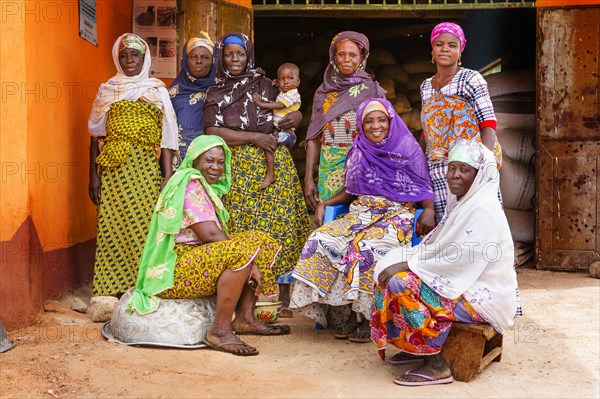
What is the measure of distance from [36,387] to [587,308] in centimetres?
391

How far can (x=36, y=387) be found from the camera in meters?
3.66

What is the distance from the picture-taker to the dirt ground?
3693mm

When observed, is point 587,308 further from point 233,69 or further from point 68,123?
point 68,123

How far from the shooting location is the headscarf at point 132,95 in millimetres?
5289

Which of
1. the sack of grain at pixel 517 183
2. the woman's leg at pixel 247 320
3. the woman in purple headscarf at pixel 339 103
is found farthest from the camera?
the sack of grain at pixel 517 183

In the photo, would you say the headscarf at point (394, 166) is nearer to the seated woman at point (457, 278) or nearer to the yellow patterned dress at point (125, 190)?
the seated woman at point (457, 278)

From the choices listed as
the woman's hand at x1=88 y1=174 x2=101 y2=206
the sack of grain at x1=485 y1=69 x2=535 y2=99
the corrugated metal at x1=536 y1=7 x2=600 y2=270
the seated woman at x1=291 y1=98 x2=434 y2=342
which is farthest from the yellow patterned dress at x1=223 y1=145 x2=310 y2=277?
the sack of grain at x1=485 y1=69 x2=535 y2=99

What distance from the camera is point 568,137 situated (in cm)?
689

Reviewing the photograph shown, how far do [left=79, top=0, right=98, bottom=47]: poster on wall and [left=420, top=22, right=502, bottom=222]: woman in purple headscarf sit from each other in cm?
278

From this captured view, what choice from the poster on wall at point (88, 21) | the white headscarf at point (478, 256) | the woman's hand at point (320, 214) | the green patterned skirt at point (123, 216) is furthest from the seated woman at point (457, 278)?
the poster on wall at point (88, 21)

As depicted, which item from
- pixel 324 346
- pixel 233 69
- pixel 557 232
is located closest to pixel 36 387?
pixel 324 346

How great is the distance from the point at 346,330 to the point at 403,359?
0.61 m

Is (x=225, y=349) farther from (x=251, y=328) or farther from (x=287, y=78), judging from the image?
(x=287, y=78)

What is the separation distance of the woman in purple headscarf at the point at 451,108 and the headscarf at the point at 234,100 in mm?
1266
